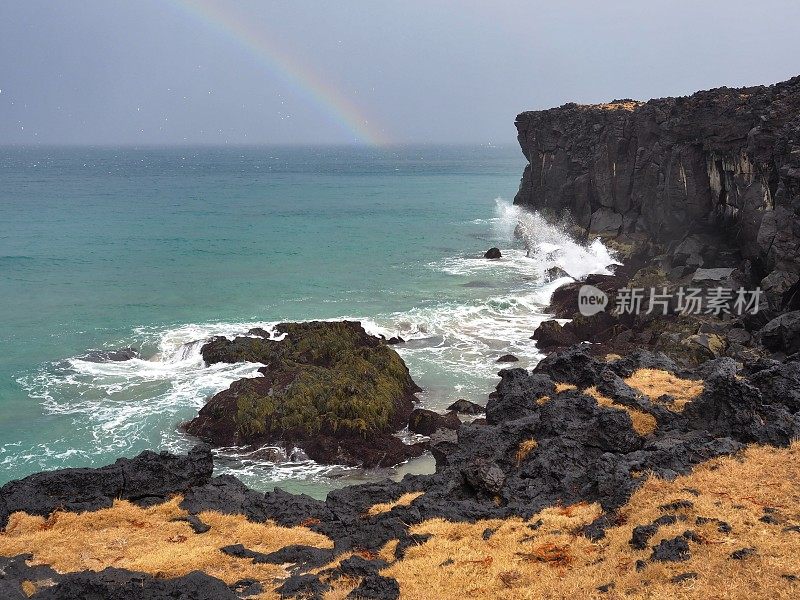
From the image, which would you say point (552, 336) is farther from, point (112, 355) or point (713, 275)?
point (112, 355)

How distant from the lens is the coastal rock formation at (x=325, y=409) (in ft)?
110

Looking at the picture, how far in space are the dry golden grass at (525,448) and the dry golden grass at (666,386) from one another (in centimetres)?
527

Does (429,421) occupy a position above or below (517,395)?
below

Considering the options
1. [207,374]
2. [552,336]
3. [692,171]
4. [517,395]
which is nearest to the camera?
[517,395]

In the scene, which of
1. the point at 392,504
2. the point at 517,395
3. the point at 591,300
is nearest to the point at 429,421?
the point at 517,395

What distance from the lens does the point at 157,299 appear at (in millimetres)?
61750

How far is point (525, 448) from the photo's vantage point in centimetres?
2383

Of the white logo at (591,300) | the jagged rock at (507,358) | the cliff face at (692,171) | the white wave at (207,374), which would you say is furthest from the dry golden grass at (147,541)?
the white logo at (591,300)

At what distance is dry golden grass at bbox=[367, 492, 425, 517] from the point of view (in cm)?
2195

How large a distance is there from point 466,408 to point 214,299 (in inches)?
1282

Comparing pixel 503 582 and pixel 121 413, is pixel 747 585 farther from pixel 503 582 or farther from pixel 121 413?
pixel 121 413

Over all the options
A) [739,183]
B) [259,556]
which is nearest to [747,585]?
[259,556]

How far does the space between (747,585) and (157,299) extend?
185 feet

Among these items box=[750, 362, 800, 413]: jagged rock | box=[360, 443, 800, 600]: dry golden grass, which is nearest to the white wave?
box=[360, 443, 800, 600]: dry golden grass
